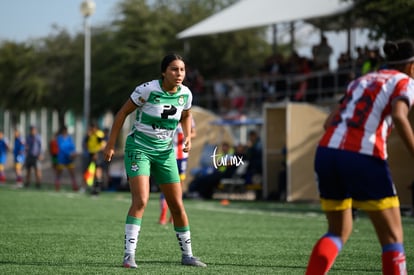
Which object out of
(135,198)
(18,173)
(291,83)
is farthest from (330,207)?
(18,173)

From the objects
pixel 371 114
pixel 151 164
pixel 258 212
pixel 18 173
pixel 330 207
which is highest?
pixel 371 114

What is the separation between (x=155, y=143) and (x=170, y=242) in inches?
111

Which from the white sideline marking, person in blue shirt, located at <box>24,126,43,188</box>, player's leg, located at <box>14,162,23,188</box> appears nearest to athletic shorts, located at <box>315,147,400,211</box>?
the white sideline marking

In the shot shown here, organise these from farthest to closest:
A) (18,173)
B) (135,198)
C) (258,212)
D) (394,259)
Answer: (18,173), (258,212), (135,198), (394,259)

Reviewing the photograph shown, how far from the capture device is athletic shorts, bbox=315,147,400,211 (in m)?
6.38

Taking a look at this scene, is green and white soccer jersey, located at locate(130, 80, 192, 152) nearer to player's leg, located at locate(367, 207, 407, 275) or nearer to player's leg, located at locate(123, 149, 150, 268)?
player's leg, located at locate(123, 149, 150, 268)

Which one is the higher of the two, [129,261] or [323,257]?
[323,257]

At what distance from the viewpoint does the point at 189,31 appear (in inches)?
1252

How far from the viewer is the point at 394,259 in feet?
21.3

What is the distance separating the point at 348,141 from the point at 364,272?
2879mm

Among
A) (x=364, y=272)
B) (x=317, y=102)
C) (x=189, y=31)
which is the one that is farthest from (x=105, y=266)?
(x=189, y=31)

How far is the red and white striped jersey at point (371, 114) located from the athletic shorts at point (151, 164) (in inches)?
118

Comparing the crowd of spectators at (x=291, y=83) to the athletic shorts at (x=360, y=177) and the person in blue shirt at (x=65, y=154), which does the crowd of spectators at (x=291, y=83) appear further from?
the athletic shorts at (x=360, y=177)

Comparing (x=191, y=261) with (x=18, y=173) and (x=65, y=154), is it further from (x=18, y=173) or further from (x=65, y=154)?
(x=18, y=173)
